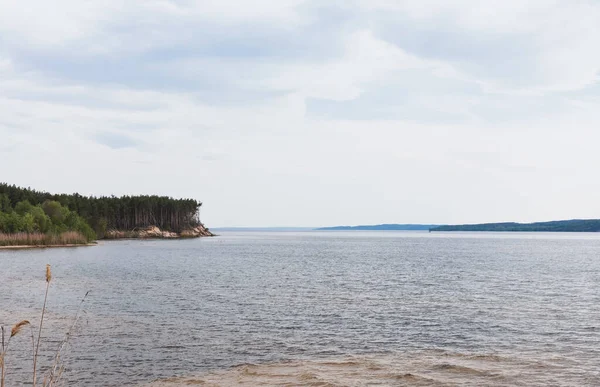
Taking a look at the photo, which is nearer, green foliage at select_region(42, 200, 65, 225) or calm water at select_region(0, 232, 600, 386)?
calm water at select_region(0, 232, 600, 386)

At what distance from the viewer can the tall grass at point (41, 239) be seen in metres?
113

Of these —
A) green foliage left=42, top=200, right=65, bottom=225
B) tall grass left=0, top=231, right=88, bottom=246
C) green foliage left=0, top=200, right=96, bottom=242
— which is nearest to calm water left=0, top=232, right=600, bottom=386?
tall grass left=0, top=231, right=88, bottom=246

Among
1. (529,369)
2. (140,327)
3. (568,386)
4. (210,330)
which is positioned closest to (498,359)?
(529,369)

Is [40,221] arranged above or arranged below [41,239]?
above

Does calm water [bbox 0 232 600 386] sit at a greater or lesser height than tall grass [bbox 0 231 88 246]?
lesser

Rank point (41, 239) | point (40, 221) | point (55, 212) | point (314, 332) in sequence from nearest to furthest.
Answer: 1. point (314, 332)
2. point (41, 239)
3. point (40, 221)
4. point (55, 212)

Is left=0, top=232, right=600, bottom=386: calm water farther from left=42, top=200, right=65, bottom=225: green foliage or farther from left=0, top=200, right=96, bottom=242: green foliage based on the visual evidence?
left=42, top=200, right=65, bottom=225: green foliage

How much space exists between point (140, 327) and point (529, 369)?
1920 cm

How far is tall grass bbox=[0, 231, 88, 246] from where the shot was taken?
113m

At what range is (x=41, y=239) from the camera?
12275 centimetres

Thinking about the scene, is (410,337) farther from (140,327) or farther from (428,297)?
(428,297)

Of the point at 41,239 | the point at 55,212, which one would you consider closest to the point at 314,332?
the point at 41,239

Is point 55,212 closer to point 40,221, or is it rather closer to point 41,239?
point 40,221

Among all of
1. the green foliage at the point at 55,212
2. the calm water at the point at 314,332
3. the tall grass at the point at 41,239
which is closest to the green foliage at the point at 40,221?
the green foliage at the point at 55,212
